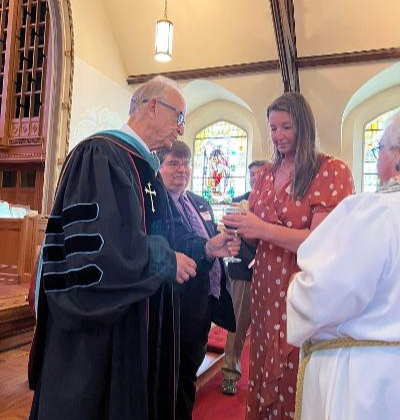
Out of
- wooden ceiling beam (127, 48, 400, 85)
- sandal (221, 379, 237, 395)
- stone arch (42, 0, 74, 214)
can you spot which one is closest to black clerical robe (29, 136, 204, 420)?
sandal (221, 379, 237, 395)

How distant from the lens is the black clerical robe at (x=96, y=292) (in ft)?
4.64

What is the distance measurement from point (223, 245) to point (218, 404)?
1.73 metres

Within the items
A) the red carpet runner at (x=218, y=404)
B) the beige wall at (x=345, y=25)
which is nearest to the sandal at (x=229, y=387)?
the red carpet runner at (x=218, y=404)

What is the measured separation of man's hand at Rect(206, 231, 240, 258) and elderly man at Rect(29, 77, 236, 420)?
0.33m

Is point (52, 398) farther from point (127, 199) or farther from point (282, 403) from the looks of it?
point (282, 403)

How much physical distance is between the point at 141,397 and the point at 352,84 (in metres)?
6.94

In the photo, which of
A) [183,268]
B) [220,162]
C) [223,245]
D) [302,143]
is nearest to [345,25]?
[220,162]

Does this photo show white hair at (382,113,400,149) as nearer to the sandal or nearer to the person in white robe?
the person in white robe

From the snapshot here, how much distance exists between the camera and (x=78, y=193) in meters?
1.51

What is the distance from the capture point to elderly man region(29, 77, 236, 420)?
1416 mm

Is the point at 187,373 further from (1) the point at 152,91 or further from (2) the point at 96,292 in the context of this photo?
(1) the point at 152,91

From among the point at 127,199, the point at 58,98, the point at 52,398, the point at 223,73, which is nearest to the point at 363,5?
the point at 223,73

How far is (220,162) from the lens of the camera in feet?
31.7

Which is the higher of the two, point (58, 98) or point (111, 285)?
point (58, 98)
